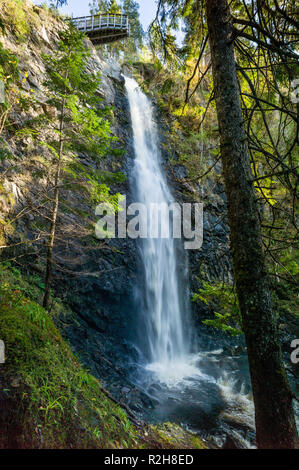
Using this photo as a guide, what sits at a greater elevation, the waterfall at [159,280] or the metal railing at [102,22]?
the metal railing at [102,22]

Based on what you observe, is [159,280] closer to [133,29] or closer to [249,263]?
[249,263]

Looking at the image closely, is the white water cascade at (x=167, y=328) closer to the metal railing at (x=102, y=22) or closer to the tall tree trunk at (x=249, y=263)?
the tall tree trunk at (x=249, y=263)

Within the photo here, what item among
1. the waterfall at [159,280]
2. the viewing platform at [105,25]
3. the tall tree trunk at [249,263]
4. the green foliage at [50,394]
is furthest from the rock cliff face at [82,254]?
the viewing platform at [105,25]

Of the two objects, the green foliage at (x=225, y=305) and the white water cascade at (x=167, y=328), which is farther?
the white water cascade at (x=167, y=328)

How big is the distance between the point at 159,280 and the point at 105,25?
19942 millimetres

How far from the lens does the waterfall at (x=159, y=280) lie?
10.4m

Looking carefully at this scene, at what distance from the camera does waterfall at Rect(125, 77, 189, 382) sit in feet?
34.1

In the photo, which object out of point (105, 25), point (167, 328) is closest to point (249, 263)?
point (167, 328)

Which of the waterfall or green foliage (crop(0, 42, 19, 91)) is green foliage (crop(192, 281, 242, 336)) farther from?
green foliage (crop(0, 42, 19, 91))

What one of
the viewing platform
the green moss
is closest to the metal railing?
the viewing platform

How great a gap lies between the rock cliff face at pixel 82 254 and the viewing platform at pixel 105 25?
5967 mm

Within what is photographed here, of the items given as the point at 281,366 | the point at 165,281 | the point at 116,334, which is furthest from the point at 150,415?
the point at 165,281

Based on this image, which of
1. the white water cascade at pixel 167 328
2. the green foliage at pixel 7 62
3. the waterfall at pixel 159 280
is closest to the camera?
the green foliage at pixel 7 62

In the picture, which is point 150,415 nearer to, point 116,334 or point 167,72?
point 116,334
